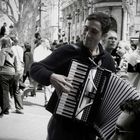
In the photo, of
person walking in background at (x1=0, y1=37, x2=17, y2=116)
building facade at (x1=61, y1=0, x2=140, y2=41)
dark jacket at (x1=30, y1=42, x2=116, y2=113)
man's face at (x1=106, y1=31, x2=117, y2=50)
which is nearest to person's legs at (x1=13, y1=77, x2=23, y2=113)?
person walking in background at (x1=0, y1=37, x2=17, y2=116)

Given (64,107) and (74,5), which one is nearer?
(64,107)

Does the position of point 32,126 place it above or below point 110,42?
below

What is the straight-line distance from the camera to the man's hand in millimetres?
3680

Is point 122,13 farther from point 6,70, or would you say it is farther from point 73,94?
point 73,94

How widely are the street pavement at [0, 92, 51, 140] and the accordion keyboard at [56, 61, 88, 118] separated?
4206 millimetres

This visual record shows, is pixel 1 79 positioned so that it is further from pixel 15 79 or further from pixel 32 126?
pixel 32 126

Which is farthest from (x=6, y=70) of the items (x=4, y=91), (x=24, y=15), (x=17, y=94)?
(x=24, y=15)

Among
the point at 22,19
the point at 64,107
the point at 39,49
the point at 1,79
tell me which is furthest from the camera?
the point at 22,19

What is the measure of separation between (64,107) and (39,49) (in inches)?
338

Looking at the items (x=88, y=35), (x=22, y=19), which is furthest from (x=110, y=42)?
(x=22, y=19)

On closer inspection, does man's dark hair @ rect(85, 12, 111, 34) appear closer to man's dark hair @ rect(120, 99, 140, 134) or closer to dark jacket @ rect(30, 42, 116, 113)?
dark jacket @ rect(30, 42, 116, 113)

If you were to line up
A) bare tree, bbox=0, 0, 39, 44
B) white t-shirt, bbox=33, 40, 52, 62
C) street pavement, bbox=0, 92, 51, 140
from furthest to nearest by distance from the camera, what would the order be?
bare tree, bbox=0, 0, 39, 44, white t-shirt, bbox=33, 40, 52, 62, street pavement, bbox=0, 92, 51, 140

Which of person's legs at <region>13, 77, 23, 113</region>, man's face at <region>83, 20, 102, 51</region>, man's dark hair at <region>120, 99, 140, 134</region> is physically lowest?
person's legs at <region>13, 77, 23, 113</region>

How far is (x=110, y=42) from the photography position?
20.6ft
